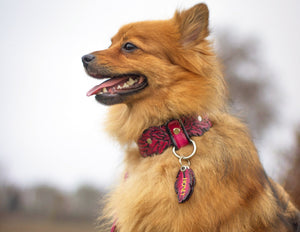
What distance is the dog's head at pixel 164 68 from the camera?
3.27m

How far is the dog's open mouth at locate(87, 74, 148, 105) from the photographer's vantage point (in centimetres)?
328

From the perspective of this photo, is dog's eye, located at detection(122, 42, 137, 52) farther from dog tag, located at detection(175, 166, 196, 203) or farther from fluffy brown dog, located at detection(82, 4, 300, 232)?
dog tag, located at detection(175, 166, 196, 203)

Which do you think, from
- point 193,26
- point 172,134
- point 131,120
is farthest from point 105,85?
point 193,26

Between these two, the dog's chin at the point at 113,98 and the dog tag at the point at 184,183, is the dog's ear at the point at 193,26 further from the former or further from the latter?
the dog tag at the point at 184,183

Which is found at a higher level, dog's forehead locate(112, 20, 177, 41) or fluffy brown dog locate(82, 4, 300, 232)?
dog's forehead locate(112, 20, 177, 41)

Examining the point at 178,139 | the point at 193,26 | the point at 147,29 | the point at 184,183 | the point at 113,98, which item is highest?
the point at 147,29

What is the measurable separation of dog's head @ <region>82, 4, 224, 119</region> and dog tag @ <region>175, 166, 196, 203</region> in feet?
2.20

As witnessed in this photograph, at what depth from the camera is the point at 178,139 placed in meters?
2.96

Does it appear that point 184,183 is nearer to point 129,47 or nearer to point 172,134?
point 172,134

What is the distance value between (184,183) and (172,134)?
0.54m

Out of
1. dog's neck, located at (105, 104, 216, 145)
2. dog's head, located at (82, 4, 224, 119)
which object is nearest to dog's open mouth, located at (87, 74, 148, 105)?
dog's head, located at (82, 4, 224, 119)

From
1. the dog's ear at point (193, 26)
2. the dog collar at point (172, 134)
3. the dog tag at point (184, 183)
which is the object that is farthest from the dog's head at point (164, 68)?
the dog tag at point (184, 183)

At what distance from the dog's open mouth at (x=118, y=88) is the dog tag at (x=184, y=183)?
1.04 meters

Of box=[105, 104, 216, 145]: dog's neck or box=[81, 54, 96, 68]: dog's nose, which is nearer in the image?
box=[105, 104, 216, 145]: dog's neck
